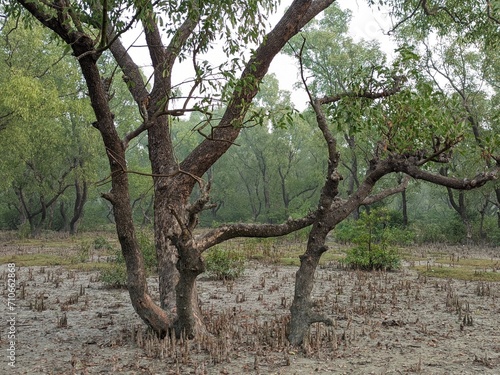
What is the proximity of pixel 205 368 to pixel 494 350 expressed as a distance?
393cm

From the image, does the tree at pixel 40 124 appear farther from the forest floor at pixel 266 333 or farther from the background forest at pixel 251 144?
the forest floor at pixel 266 333

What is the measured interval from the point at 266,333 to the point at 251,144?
152 ft

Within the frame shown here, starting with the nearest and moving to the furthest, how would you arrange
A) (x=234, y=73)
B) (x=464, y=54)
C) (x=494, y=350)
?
(x=234, y=73), (x=494, y=350), (x=464, y=54)

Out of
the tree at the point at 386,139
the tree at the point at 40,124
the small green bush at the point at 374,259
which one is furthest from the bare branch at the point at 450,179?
the tree at the point at 40,124

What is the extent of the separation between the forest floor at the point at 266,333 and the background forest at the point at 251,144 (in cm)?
273

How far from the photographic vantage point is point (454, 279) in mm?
13695

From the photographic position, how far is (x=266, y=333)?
725 cm

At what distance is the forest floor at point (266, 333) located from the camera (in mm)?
6133

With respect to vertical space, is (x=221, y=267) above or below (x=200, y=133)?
below

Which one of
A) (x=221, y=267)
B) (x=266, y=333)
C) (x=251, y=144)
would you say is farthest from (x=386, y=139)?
(x=251, y=144)

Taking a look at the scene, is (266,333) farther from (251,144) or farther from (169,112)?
(251,144)

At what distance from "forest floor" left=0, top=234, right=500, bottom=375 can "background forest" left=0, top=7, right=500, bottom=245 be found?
2.73 m

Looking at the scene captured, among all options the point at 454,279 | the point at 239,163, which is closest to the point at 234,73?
the point at 454,279

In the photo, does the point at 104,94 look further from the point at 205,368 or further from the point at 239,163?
the point at 239,163
